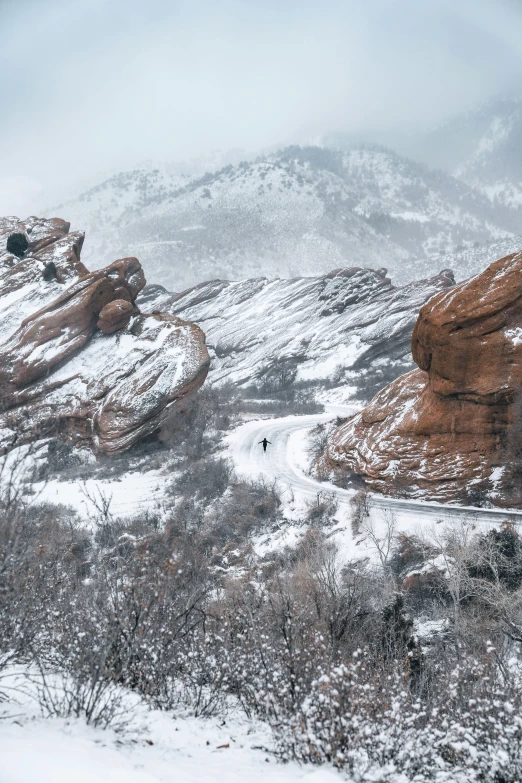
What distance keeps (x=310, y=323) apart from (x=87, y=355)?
3947 centimetres

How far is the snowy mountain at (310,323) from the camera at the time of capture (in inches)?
2194

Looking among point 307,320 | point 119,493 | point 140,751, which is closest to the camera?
point 140,751

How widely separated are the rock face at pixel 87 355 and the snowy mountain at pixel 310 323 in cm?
2479

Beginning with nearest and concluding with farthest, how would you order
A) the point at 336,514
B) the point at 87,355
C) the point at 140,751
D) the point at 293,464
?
the point at 140,751 < the point at 336,514 < the point at 293,464 < the point at 87,355

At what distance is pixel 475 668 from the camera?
21.9ft

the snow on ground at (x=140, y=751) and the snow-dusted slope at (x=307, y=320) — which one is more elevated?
the snow on ground at (x=140, y=751)

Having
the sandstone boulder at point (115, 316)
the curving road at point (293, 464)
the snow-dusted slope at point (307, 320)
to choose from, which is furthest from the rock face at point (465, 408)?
the snow-dusted slope at point (307, 320)

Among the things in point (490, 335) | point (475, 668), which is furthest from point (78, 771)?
point (490, 335)

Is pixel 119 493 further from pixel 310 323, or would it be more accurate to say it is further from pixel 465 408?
pixel 310 323

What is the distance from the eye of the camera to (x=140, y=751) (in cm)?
468

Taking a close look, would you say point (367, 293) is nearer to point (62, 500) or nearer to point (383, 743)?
point (62, 500)

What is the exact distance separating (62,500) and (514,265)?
23.5 meters

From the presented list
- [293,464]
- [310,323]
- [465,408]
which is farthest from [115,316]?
[310,323]

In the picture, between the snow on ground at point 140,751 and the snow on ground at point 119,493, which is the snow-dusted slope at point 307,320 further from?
the snow on ground at point 140,751
